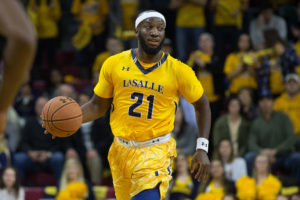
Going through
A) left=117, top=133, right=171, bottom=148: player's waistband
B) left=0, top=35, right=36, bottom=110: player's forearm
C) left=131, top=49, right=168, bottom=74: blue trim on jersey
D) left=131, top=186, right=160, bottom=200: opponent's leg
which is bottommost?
left=131, top=186, right=160, bottom=200: opponent's leg

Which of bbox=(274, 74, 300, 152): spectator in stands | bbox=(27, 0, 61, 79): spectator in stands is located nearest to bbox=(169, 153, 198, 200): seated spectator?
bbox=(274, 74, 300, 152): spectator in stands

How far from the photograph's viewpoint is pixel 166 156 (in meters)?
6.30

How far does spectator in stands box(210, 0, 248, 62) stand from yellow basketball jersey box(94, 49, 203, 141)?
6.83 meters

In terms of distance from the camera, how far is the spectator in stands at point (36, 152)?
36.0 ft

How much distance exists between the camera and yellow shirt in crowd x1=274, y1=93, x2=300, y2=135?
1131cm

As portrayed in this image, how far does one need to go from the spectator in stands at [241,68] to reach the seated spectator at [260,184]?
7.65 feet

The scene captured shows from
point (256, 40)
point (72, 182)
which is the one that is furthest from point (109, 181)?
point (256, 40)

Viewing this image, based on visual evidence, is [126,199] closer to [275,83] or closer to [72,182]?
[72,182]

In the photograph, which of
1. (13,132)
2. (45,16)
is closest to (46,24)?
(45,16)

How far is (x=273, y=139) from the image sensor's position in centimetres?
1091

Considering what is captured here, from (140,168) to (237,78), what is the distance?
6.31 metres

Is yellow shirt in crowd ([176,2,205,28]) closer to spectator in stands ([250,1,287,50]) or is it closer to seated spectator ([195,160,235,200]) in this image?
spectator in stands ([250,1,287,50])

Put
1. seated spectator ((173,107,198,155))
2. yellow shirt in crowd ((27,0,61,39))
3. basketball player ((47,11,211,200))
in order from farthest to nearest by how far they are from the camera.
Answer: yellow shirt in crowd ((27,0,61,39))
seated spectator ((173,107,198,155))
basketball player ((47,11,211,200))

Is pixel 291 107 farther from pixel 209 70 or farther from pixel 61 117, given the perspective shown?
pixel 61 117
